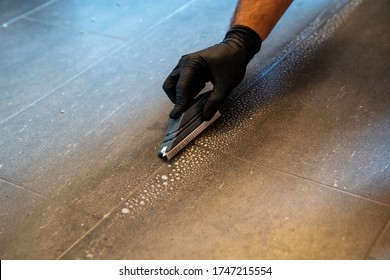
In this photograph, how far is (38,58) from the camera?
203 centimetres

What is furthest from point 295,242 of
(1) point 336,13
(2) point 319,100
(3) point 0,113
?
(1) point 336,13

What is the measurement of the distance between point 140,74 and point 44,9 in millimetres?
844

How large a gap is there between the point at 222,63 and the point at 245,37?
13 cm

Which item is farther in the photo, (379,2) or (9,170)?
(379,2)

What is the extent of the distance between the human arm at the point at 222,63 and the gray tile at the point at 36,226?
417 millimetres

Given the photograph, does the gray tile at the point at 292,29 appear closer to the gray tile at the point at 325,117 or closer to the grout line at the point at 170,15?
Result: the gray tile at the point at 325,117

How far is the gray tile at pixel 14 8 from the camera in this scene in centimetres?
237

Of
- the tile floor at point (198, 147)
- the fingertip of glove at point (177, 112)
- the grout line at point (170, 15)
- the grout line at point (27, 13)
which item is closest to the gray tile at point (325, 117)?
the tile floor at point (198, 147)

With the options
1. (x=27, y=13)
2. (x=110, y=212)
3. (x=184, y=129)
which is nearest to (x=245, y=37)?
(x=184, y=129)

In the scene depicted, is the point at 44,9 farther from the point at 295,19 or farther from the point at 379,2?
the point at 379,2

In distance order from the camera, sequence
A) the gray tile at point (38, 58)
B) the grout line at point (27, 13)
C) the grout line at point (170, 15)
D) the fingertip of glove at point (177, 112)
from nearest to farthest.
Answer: the fingertip of glove at point (177, 112) < the gray tile at point (38, 58) < the grout line at point (170, 15) < the grout line at point (27, 13)

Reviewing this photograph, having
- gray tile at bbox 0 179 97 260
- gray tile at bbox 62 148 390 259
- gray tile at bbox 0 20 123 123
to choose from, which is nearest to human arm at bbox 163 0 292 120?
gray tile at bbox 62 148 390 259

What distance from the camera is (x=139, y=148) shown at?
58.9 inches

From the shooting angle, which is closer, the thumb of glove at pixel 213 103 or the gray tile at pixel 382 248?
the gray tile at pixel 382 248
